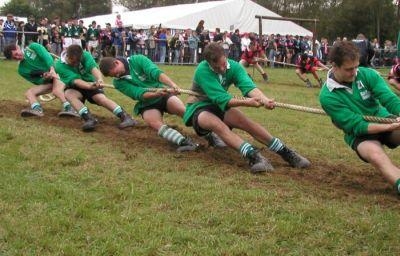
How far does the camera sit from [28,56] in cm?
826

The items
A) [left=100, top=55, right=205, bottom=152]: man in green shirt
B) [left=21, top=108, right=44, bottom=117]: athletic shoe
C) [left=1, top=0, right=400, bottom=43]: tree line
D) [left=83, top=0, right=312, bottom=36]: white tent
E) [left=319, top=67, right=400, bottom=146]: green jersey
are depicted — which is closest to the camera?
[left=319, top=67, right=400, bottom=146]: green jersey

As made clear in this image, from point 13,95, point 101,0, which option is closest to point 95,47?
point 13,95

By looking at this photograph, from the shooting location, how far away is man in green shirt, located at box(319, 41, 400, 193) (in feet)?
14.2


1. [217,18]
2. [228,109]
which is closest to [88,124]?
[228,109]

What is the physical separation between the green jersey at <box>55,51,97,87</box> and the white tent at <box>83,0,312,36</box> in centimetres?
1992

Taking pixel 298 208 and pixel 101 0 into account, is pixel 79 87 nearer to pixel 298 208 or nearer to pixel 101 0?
pixel 298 208

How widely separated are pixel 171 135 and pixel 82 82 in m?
1.92

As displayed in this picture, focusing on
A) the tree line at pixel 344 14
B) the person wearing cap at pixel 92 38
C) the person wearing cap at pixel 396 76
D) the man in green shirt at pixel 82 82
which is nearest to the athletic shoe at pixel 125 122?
the man in green shirt at pixel 82 82

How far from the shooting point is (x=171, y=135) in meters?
6.04

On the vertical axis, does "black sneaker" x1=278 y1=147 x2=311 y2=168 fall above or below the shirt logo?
below

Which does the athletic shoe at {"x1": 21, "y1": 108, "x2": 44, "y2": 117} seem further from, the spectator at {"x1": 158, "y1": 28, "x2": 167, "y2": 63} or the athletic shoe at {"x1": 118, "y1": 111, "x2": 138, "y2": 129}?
the spectator at {"x1": 158, "y1": 28, "x2": 167, "y2": 63}

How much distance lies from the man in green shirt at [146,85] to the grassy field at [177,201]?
1.11ft

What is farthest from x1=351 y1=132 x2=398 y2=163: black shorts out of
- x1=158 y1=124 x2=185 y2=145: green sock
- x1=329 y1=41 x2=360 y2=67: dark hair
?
x1=158 y1=124 x2=185 y2=145: green sock

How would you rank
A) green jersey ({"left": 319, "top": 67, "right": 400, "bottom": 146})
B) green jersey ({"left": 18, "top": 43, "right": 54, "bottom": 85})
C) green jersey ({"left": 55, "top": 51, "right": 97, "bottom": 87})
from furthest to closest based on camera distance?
1. green jersey ({"left": 18, "top": 43, "right": 54, "bottom": 85})
2. green jersey ({"left": 55, "top": 51, "right": 97, "bottom": 87})
3. green jersey ({"left": 319, "top": 67, "right": 400, "bottom": 146})
